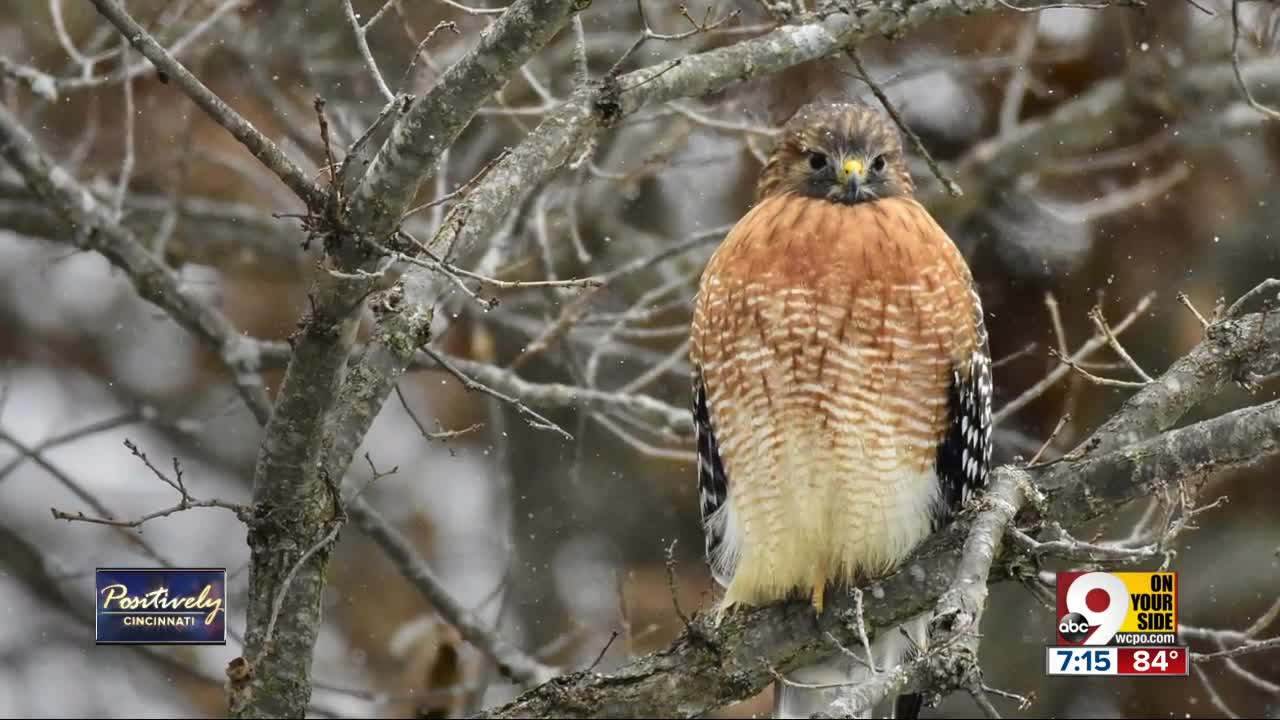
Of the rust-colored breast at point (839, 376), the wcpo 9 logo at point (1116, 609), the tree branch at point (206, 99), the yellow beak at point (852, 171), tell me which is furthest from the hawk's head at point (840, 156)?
the tree branch at point (206, 99)

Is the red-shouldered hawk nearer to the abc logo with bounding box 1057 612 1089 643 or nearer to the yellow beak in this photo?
the yellow beak

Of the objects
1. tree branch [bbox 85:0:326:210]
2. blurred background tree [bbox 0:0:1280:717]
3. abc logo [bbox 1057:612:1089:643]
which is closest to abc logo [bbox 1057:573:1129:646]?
abc logo [bbox 1057:612:1089:643]

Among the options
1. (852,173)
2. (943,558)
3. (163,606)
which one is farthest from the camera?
(163,606)

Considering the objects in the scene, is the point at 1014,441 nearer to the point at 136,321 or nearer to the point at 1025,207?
the point at 1025,207

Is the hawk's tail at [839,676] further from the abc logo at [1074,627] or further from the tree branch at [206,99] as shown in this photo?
the tree branch at [206,99]

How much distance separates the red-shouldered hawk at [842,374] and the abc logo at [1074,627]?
0.44 metres

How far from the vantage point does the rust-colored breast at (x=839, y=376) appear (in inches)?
175

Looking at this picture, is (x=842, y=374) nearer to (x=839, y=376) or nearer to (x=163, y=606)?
(x=839, y=376)

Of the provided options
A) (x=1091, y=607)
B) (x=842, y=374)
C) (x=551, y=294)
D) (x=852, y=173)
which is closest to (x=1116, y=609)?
(x=1091, y=607)

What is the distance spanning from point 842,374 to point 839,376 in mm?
11

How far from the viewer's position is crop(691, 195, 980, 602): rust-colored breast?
14.5 ft

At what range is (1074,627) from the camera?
14.5 ft

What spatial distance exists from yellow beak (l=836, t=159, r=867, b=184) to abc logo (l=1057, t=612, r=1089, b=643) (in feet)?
4.52

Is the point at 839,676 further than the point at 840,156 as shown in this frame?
Yes
